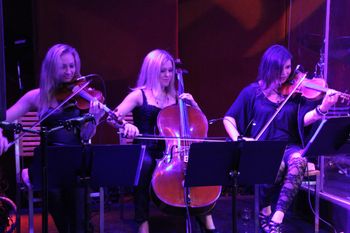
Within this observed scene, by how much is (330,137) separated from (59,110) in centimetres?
169

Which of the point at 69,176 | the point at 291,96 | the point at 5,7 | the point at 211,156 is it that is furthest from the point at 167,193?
the point at 5,7

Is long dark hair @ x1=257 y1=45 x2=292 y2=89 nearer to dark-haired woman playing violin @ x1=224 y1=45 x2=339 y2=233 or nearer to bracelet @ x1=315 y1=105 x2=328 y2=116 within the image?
dark-haired woman playing violin @ x1=224 y1=45 x2=339 y2=233

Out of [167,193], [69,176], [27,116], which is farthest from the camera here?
[27,116]

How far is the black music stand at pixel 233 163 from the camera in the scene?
2.15 metres

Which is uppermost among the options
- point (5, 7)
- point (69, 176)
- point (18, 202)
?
point (5, 7)

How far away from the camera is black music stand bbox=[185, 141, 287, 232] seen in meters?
2.15

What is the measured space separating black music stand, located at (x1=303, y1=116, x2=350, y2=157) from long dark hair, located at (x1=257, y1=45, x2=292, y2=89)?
2.08 feet

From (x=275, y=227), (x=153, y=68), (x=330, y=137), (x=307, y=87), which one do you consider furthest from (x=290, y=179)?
(x=153, y=68)

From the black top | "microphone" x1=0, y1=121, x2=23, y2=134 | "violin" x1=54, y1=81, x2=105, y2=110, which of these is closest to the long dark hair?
the black top

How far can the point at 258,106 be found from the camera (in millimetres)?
3102

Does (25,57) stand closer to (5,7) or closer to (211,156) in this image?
(5,7)

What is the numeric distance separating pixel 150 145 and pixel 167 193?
1.93ft

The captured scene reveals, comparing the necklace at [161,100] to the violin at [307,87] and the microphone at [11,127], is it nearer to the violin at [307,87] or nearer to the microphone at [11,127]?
the violin at [307,87]

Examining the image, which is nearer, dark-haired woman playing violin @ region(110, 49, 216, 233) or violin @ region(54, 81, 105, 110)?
violin @ region(54, 81, 105, 110)
